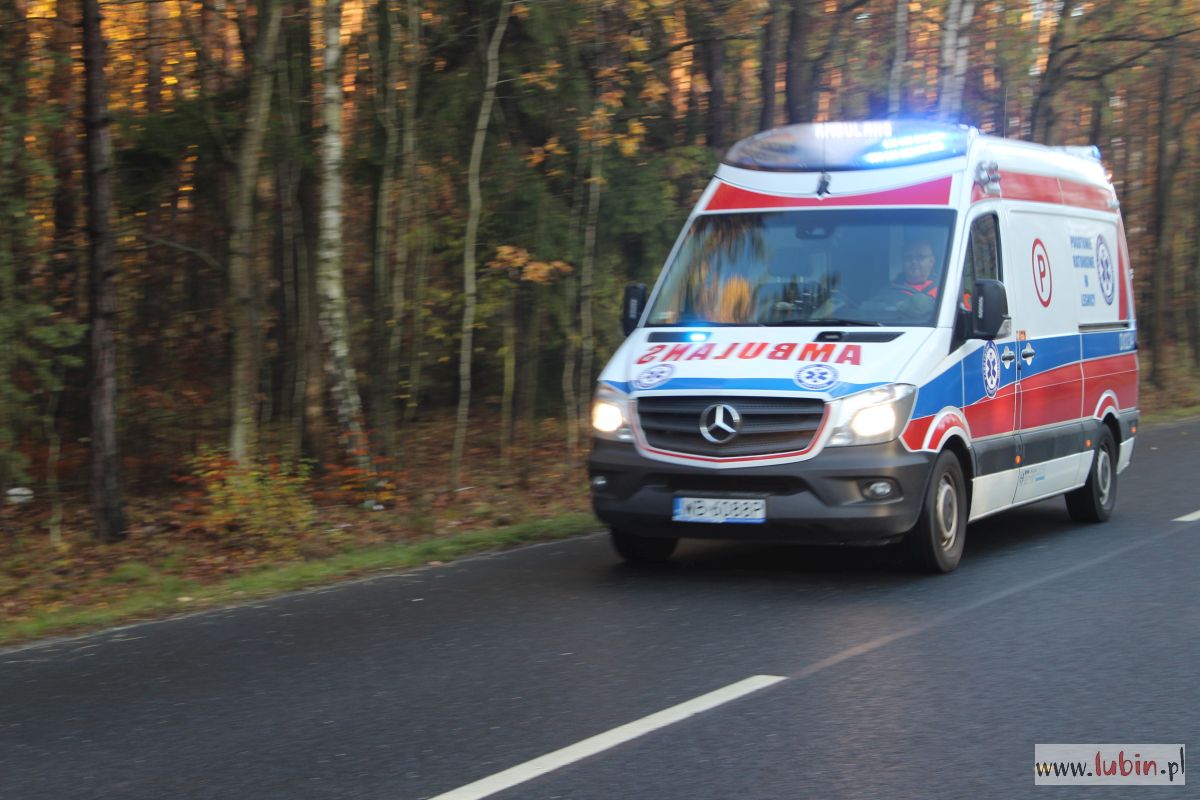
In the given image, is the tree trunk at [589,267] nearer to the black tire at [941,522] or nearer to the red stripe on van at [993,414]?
the red stripe on van at [993,414]

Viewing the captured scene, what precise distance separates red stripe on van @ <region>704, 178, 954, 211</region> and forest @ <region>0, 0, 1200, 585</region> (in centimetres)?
373

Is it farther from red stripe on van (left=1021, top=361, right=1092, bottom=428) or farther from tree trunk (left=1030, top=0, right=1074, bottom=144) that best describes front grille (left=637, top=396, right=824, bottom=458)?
tree trunk (left=1030, top=0, right=1074, bottom=144)

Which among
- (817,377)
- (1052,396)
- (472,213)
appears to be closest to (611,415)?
(817,377)

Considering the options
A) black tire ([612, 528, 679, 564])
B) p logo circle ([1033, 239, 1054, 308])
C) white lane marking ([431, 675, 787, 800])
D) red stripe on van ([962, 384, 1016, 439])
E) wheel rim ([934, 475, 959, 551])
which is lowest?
black tire ([612, 528, 679, 564])

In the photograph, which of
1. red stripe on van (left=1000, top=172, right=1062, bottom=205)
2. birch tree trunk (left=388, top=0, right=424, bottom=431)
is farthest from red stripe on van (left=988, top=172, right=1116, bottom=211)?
birch tree trunk (left=388, top=0, right=424, bottom=431)

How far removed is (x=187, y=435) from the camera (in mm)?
15633

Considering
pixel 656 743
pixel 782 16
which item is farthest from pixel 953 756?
pixel 782 16

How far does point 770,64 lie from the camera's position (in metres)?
18.1

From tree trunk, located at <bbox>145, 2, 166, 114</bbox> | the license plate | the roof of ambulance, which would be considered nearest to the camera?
the license plate

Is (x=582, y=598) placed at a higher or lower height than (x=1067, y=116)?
lower

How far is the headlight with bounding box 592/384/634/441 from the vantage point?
8.88 meters

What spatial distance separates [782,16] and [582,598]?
37.2 feet

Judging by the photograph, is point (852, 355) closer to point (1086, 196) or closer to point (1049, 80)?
point (1086, 196)

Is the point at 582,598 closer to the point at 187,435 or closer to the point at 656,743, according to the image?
the point at 656,743
